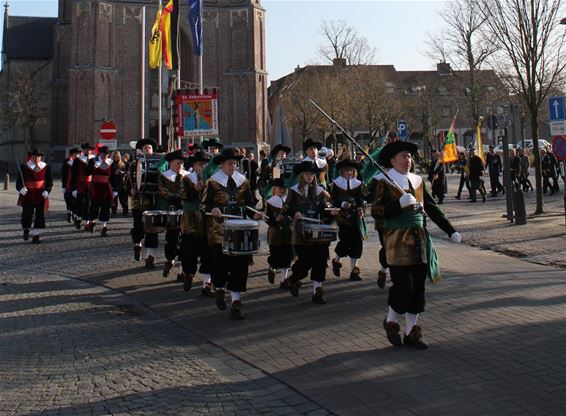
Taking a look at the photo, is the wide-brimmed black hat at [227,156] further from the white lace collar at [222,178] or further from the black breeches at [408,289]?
the black breeches at [408,289]

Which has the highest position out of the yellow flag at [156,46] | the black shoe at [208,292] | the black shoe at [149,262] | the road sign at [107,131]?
the yellow flag at [156,46]

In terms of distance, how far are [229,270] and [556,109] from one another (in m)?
11.4

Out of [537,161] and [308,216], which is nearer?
[308,216]

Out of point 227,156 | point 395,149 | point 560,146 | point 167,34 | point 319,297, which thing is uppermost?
point 167,34

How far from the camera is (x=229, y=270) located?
25.4 ft

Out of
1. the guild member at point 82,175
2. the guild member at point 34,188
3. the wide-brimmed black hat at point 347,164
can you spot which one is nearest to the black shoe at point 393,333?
the wide-brimmed black hat at point 347,164

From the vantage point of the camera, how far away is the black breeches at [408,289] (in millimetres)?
6102

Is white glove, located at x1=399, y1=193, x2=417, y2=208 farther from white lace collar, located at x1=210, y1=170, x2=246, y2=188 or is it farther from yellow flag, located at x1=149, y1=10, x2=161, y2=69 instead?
yellow flag, located at x1=149, y1=10, x2=161, y2=69

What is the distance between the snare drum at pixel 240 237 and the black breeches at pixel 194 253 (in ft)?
5.54

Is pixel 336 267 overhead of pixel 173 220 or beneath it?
beneath

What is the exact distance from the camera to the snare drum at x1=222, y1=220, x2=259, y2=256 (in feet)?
24.4

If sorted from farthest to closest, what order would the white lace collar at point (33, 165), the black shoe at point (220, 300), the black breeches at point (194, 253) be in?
the white lace collar at point (33, 165), the black breeches at point (194, 253), the black shoe at point (220, 300)

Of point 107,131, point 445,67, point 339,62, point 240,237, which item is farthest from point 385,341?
point 445,67

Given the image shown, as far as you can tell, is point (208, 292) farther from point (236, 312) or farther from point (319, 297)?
point (319, 297)
